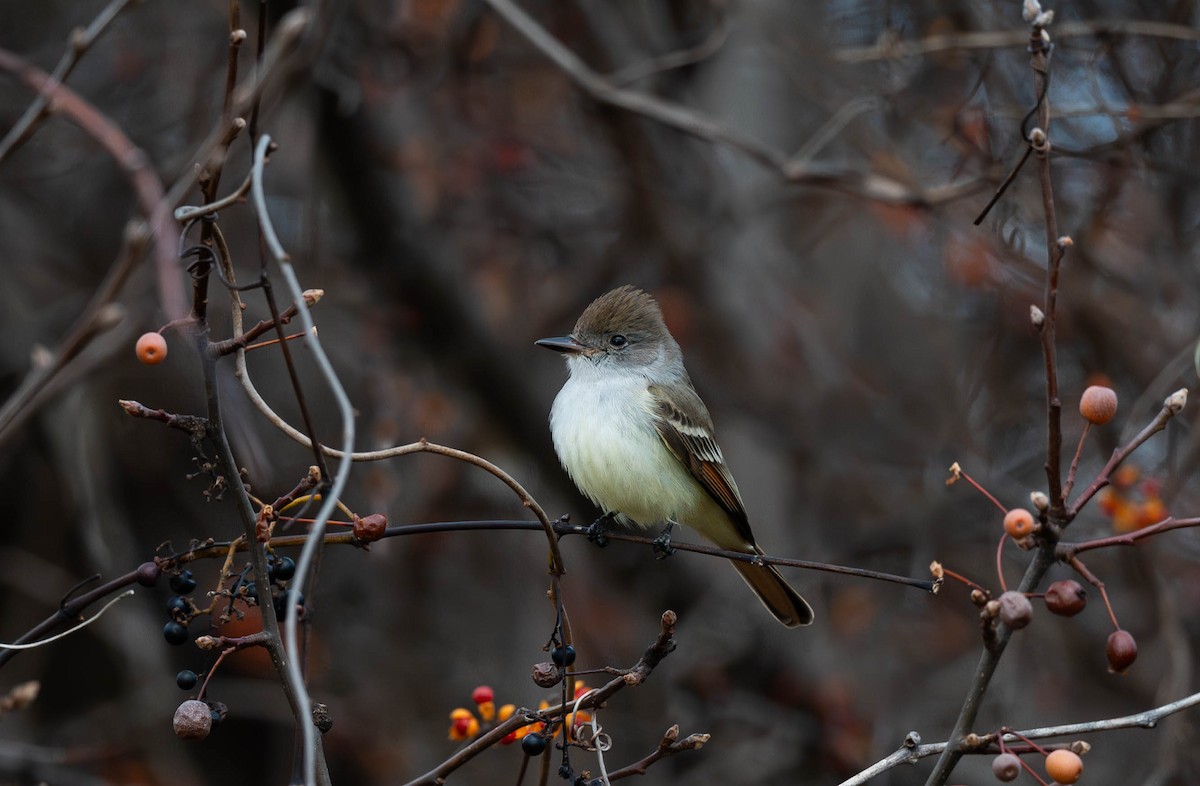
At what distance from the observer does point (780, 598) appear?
14.8 ft

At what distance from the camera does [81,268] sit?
6781 millimetres

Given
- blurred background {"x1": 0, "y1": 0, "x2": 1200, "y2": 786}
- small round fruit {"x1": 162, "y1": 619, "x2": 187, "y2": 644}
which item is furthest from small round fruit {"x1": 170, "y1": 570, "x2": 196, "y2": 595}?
blurred background {"x1": 0, "y1": 0, "x2": 1200, "y2": 786}

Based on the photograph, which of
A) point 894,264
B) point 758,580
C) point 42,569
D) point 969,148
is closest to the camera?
point 758,580

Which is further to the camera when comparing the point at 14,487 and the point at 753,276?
the point at 753,276

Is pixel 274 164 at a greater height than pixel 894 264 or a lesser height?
greater

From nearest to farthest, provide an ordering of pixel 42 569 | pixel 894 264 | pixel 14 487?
pixel 42 569
pixel 14 487
pixel 894 264

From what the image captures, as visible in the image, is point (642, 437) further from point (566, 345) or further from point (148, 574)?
point (148, 574)

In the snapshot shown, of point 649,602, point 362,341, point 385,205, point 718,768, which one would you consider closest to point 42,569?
point 362,341

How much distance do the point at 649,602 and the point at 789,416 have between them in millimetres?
1424

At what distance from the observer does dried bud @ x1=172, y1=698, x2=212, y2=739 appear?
213cm

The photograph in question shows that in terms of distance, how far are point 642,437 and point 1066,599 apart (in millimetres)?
2591

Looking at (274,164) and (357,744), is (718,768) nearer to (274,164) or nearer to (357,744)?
(357,744)

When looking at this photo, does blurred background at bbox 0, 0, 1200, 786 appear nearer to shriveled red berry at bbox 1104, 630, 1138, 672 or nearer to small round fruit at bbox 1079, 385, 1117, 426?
small round fruit at bbox 1079, 385, 1117, 426

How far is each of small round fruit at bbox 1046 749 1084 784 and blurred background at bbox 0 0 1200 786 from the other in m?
3.63
